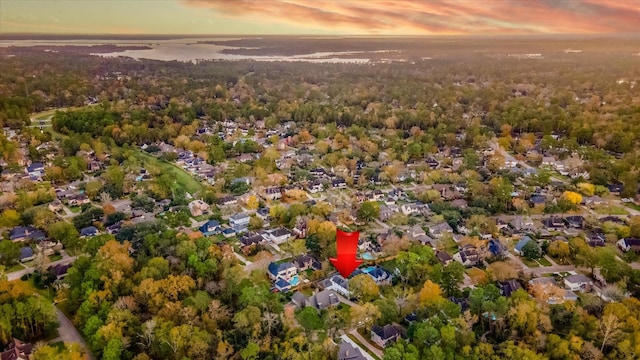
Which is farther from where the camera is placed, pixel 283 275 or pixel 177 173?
pixel 177 173

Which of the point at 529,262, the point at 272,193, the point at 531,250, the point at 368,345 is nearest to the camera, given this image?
the point at 368,345

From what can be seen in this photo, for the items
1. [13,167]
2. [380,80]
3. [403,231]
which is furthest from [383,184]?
[380,80]

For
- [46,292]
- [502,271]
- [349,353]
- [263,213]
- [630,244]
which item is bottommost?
[46,292]

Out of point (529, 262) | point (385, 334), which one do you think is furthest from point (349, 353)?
point (529, 262)

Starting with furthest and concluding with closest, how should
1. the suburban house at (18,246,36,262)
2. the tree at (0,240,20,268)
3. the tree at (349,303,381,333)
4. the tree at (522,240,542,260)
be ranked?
the tree at (522,240,542,260), the suburban house at (18,246,36,262), the tree at (0,240,20,268), the tree at (349,303,381,333)

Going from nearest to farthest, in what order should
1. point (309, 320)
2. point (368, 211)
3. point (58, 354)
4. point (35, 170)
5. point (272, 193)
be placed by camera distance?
point (58, 354) < point (309, 320) < point (368, 211) < point (272, 193) < point (35, 170)

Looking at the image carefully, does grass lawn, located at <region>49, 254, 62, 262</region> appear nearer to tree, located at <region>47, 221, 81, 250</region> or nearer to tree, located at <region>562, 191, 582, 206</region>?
tree, located at <region>47, 221, 81, 250</region>

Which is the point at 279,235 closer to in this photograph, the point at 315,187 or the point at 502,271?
the point at 315,187

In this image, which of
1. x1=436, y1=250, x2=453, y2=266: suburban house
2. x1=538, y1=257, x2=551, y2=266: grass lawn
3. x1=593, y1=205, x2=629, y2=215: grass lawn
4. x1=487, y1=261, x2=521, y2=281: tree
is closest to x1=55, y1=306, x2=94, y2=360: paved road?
x1=436, y1=250, x2=453, y2=266: suburban house
